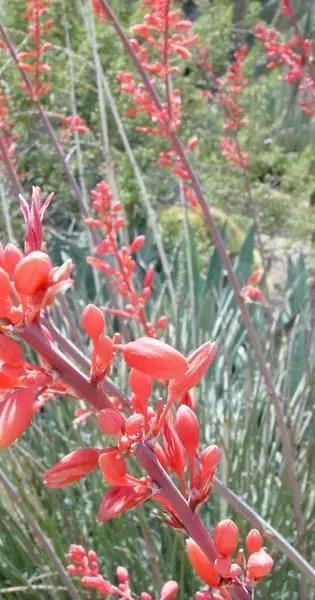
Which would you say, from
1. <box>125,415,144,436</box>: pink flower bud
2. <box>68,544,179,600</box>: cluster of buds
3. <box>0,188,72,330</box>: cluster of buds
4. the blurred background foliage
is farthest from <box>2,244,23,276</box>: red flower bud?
the blurred background foliage

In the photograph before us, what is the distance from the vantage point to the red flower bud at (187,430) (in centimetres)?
60

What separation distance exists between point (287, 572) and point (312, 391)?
18.0 inches

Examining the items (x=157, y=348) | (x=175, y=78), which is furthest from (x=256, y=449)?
(x=175, y=78)

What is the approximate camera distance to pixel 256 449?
2.29 metres

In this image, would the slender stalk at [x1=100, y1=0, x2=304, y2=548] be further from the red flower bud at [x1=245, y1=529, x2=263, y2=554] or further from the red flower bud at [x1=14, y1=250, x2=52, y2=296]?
the red flower bud at [x1=14, y1=250, x2=52, y2=296]

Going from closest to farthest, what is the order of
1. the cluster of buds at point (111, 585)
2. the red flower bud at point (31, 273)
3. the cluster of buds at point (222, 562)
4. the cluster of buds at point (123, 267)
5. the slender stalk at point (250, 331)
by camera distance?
the red flower bud at point (31, 273) < the cluster of buds at point (222, 562) < the cluster of buds at point (111, 585) < the slender stalk at point (250, 331) < the cluster of buds at point (123, 267)

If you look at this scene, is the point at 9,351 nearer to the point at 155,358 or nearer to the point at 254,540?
the point at 155,358

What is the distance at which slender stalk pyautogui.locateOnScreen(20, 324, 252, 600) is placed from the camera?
0.51 metres

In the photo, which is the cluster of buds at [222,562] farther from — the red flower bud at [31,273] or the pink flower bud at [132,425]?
the red flower bud at [31,273]

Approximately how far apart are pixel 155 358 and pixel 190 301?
233cm

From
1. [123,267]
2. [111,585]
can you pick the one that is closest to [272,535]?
[111,585]

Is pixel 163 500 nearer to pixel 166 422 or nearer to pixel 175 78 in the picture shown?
pixel 166 422

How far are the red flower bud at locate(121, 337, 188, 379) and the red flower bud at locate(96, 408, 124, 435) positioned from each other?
33 mm

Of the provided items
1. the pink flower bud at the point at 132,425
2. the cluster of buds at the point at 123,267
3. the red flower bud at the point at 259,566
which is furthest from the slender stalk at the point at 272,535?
the cluster of buds at the point at 123,267
